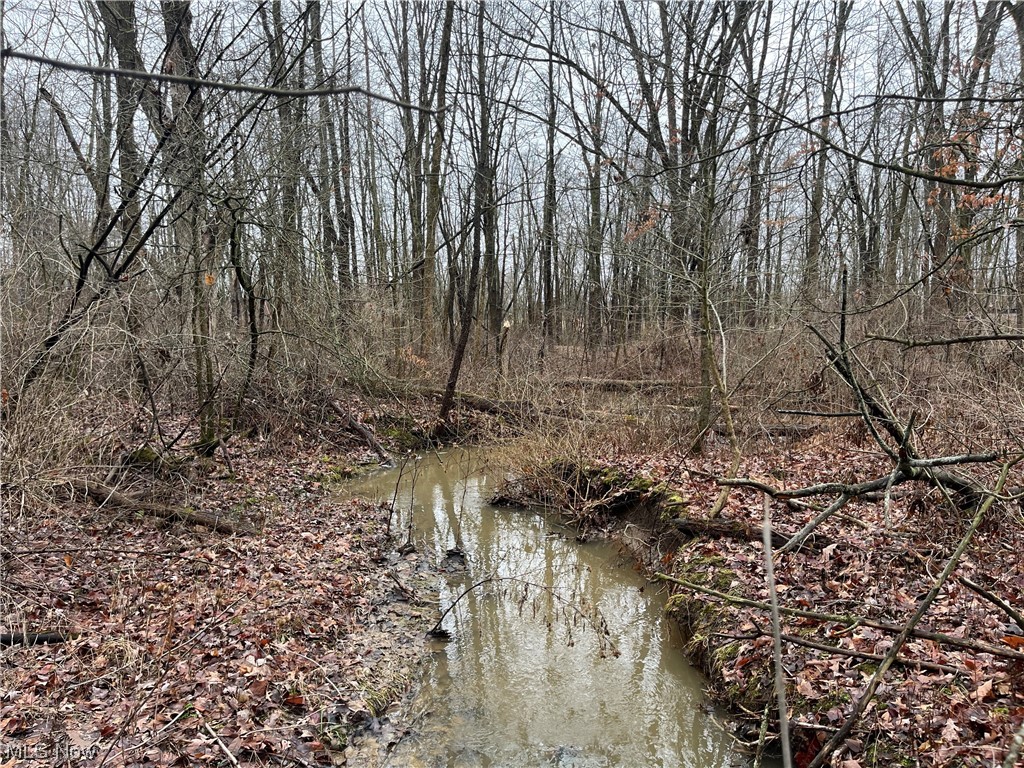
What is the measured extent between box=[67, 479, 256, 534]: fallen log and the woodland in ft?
0.14

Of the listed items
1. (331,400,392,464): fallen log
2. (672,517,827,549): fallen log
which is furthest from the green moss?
(672,517,827,549): fallen log

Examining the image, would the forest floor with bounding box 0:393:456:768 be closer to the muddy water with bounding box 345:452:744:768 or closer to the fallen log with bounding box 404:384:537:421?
the muddy water with bounding box 345:452:744:768

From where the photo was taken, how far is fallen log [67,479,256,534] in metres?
6.22

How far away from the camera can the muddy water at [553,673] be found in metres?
4.07

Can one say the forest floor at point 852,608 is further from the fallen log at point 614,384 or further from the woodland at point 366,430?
the fallen log at point 614,384

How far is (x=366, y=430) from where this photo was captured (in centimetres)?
1174

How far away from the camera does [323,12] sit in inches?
317

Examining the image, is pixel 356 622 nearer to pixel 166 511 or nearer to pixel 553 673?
pixel 553 673

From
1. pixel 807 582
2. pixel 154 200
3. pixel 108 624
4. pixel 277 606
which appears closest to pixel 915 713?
pixel 807 582

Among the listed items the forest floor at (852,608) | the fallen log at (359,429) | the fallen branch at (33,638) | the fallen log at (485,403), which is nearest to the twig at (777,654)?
the forest floor at (852,608)

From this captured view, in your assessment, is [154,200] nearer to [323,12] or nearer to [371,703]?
[323,12]

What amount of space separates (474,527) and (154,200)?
219 inches

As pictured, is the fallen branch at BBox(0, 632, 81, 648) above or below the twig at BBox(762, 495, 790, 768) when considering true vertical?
below

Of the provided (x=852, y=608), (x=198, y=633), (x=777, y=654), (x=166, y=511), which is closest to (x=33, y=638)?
(x=198, y=633)
